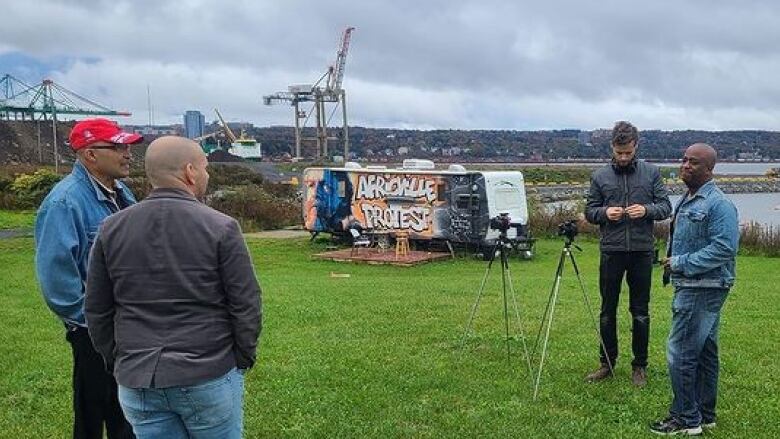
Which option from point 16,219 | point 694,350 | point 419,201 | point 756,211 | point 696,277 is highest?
point 696,277

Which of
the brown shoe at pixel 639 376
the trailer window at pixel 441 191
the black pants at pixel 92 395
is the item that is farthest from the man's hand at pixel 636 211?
the trailer window at pixel 441 191

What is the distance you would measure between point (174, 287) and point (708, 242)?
343cm

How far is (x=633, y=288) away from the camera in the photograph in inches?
231

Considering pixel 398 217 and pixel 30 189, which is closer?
pixel 398 217

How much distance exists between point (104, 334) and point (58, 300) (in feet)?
2.63

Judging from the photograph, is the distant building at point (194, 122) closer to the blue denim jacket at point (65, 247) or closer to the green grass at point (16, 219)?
the green grass at point (16, 219)

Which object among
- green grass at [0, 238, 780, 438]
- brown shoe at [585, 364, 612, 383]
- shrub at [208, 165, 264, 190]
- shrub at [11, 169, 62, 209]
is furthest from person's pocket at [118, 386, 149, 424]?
shrub at [208, 165, 264, 190]

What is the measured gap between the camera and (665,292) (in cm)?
1298

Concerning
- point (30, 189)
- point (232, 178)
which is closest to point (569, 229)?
point (30, 189)

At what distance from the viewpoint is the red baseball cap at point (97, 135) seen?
3.91 metres

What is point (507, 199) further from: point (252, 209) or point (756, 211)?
point (756, 211)

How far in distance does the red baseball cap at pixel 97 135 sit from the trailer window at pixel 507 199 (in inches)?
691

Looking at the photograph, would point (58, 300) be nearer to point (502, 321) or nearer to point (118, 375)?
point (118, 375)

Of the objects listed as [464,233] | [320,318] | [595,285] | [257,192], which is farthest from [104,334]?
[257,192]
